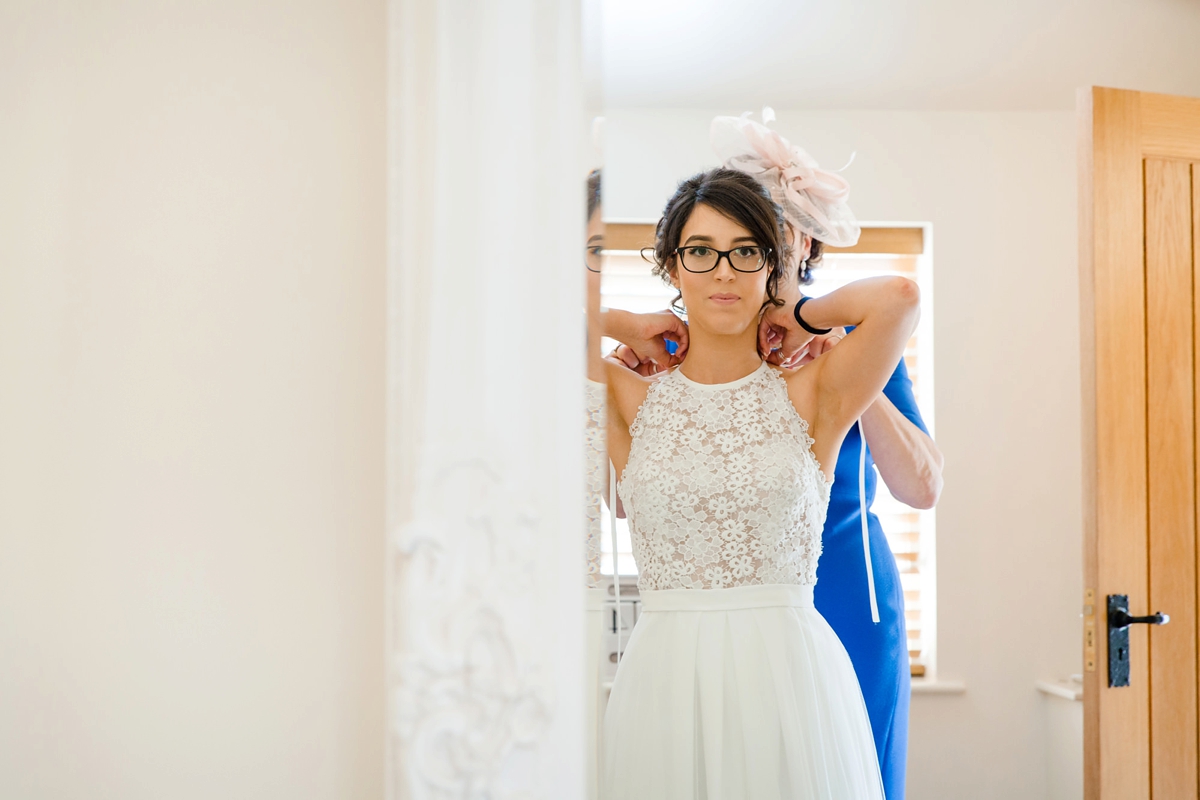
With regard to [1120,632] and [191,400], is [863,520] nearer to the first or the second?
[1120,632]

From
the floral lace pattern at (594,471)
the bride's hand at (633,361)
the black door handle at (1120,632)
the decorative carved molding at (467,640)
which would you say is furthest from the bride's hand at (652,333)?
the black door handle at (1120,632)

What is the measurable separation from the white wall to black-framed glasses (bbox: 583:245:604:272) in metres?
1.48

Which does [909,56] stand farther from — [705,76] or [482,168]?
[482,168]

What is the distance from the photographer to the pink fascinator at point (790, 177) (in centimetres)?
106

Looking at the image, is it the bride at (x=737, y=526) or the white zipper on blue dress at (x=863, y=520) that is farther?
the white zipper on blue dress at (x=863, y=520)

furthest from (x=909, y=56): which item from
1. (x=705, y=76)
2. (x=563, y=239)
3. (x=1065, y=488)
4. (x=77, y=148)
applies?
(x=77, y=148)

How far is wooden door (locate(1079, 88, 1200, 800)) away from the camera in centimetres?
129

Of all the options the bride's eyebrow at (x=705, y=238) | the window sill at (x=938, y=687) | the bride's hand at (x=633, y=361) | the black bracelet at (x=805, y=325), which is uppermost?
the bride's eyebrow at (x=705, y=238)

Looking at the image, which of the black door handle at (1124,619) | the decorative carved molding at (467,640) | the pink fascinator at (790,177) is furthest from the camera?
the black door handle at (1124,619)

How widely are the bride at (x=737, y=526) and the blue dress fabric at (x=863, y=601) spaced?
21cm

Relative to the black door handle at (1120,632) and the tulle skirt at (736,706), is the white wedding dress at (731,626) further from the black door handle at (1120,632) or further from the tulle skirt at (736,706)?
the black door handle at (1120,632)

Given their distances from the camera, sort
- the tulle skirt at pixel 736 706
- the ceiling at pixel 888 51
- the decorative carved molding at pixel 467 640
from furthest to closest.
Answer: the ceiling at pixel 888 51, the tulle skirt at pixel 736 706, the decorative carved molding at pixel 467 640

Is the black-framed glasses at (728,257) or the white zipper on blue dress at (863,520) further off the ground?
the black-framed glasses at (728,257)

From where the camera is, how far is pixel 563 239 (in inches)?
21.0
